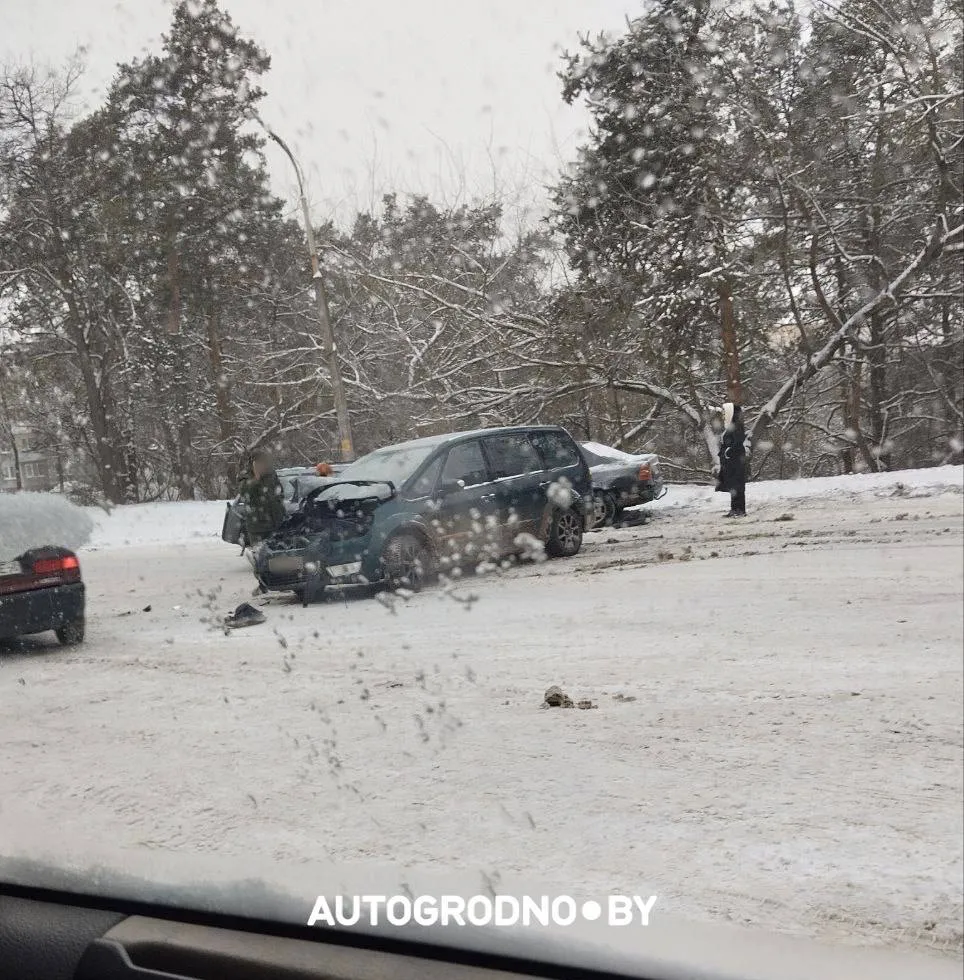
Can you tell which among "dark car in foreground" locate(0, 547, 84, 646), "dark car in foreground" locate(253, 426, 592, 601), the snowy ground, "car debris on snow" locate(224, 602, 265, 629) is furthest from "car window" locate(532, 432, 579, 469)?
"dark car in foreground" locate(0, 547, 84, 646)

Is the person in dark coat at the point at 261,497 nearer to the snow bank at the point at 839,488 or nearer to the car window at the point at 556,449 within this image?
the car window at the point at 556,449

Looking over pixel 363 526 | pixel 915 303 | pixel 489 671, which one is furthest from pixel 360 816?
pixel 915 303

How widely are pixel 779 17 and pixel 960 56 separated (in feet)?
0.49

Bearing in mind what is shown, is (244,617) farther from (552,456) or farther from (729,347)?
(729,347)

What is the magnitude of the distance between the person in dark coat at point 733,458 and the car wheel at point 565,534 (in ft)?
0.60

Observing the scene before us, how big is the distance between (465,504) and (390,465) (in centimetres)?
9

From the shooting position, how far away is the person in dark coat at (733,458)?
82 centimetres

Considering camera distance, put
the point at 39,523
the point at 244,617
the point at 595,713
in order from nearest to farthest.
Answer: the point at 595,713
the point at 244,617
the point at 39,523

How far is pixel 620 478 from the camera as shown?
930 millimetres

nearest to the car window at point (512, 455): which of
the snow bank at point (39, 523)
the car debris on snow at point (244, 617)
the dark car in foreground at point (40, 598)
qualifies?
the car debris on snow at point (244, 617)

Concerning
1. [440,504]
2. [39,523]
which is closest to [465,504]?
[440,504]

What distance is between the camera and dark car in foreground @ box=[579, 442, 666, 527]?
2.96ft

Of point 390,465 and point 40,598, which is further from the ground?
point 390,465

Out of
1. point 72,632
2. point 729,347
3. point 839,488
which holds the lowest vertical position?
point 72,632
